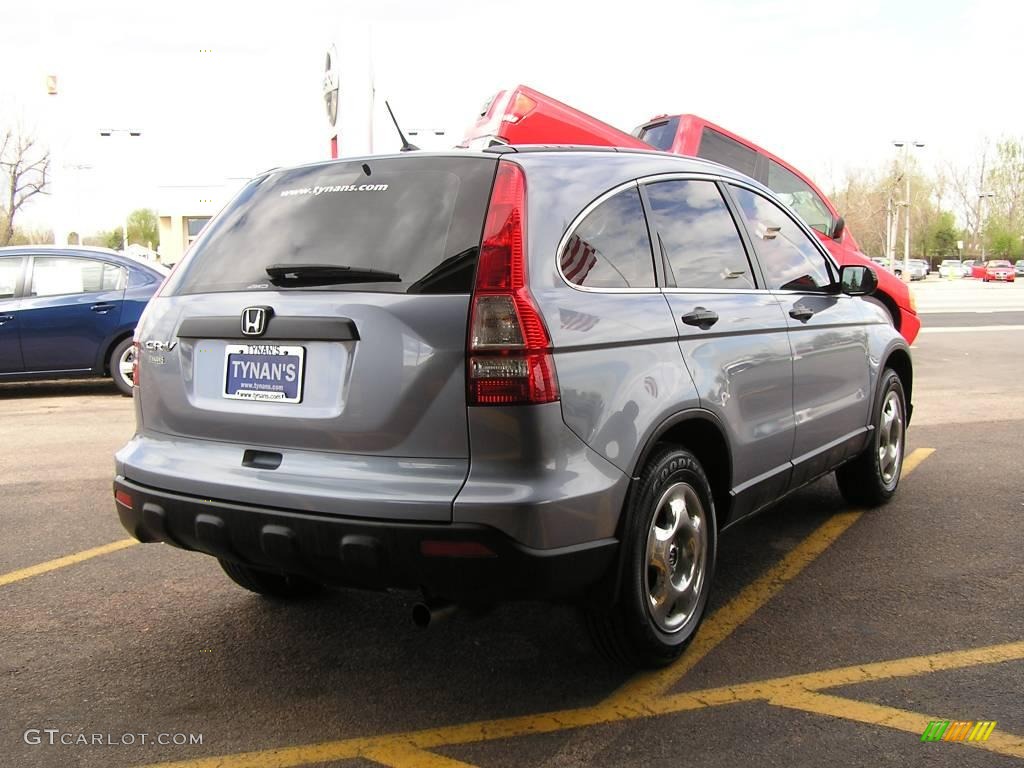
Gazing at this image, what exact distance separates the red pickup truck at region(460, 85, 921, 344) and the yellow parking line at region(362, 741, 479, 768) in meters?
6.42

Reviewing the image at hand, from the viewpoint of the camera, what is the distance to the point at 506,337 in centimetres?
284

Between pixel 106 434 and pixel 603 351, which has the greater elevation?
pixel 603 351

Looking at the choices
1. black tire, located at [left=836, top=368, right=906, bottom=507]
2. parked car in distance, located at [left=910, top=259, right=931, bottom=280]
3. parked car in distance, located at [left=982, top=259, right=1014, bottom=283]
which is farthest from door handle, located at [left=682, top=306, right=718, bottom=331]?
parked car in distance, located at [left=982, top=259, right=1014, bottom=283]

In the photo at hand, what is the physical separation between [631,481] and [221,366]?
4.55ft

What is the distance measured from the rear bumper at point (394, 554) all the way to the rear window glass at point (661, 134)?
7.99 metres

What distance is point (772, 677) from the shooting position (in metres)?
3.35

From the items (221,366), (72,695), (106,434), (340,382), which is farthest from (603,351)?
(106,434)

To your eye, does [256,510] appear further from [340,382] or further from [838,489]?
[838,489]

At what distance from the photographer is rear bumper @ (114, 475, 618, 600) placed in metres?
2.79

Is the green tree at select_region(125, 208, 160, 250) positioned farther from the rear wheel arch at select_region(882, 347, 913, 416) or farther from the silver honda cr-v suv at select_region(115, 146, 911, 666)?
the silver honda cr-v suv at select_region(115, 146, 911, 666)

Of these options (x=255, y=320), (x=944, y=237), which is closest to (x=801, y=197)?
(x=255, y=320)

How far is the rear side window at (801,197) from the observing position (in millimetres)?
11141

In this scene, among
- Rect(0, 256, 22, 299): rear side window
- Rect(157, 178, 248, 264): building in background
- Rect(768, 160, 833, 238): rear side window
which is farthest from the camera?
Rect(157, 178, 248, 264): building in background

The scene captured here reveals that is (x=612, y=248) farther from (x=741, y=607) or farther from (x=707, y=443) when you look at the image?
(x=741, y=607)
